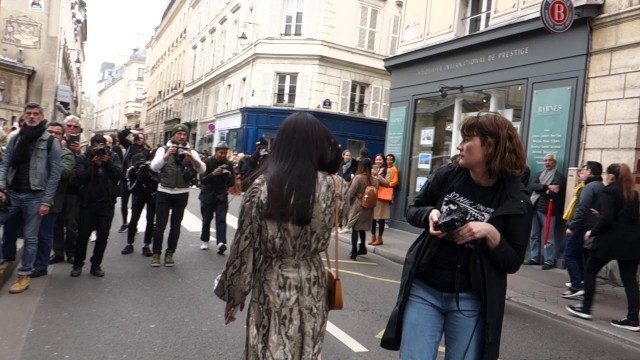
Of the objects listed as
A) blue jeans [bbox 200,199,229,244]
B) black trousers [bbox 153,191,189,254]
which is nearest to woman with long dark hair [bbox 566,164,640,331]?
black trousers [bbox 153,191,189,254]

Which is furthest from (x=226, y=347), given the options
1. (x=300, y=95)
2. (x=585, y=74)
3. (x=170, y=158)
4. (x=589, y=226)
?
(x=300, y=95)

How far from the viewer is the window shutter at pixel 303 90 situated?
87.6 ft

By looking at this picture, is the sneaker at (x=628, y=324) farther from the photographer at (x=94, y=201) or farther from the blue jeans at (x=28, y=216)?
the blue jeans at (x=28, y=216)

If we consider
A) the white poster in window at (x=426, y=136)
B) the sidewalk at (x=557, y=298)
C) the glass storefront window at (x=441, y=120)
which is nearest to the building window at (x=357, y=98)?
the glass storefront window at (x=441, y=120)

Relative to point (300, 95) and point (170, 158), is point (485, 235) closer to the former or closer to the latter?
point (170, 158)

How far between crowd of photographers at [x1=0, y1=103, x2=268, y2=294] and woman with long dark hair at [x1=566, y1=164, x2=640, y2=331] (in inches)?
152

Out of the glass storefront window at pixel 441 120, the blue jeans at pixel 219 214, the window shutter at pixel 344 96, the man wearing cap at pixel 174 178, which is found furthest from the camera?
the window shutter at pixel 344 96

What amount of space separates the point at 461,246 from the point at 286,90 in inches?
1002

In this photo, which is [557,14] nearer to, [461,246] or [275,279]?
[461,246]

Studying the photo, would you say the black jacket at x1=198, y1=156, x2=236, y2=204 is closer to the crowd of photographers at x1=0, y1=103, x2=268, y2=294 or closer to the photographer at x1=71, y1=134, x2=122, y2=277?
the crowd of photographers at x1=0, y1=103, x2=268, y2=294

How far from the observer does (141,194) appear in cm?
826

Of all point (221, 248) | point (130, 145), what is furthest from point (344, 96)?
point (221, 248)

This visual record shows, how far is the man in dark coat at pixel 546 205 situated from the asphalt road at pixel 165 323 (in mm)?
3435

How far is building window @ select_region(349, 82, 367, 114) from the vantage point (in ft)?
91.9
